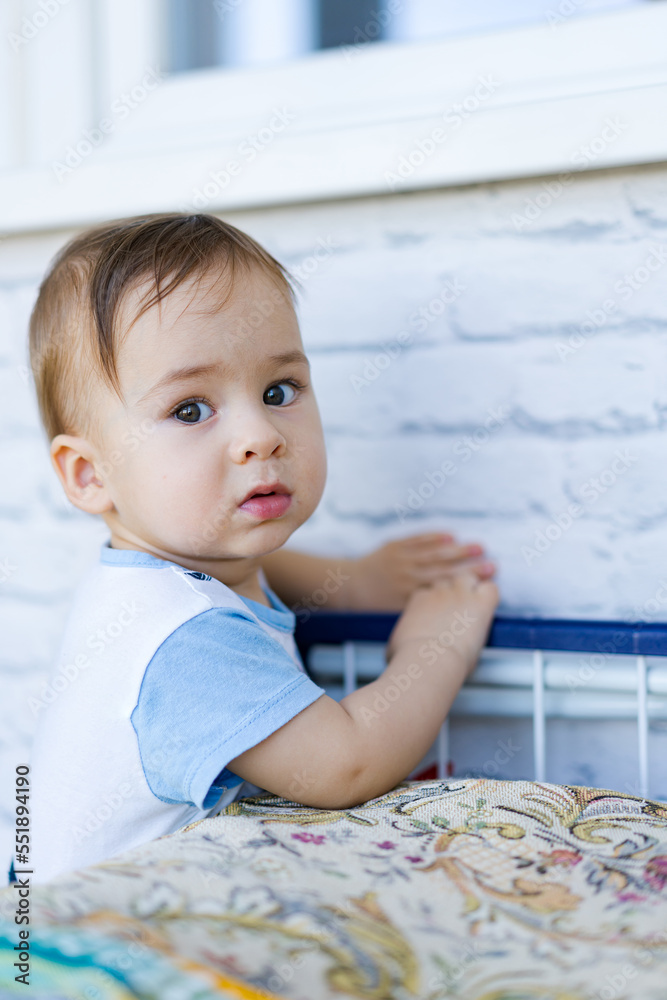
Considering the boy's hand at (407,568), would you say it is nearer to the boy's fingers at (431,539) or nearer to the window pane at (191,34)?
the boy's fingers at (431,539)

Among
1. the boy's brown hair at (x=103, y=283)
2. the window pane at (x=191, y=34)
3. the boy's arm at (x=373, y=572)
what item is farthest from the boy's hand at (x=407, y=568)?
the window pane at (x=191, y=34)

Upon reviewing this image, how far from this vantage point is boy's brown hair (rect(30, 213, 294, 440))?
742mm

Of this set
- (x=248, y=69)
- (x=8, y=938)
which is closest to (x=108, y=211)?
(x=248, y=69)

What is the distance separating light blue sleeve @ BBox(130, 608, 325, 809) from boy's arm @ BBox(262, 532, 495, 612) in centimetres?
30

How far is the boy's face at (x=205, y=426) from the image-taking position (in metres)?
0.73

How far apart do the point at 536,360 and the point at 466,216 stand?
0.59 feet

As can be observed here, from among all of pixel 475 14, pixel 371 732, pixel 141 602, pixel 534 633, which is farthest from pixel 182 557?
pixel 475 14

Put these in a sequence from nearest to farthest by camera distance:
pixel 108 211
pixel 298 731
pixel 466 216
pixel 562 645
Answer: pixel 298 731 → pixel 562 645 → pixel 466 216 → pixel 108 211

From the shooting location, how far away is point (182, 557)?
2.63 ft

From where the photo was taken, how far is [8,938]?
428mm

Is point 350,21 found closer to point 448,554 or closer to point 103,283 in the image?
point 103,283

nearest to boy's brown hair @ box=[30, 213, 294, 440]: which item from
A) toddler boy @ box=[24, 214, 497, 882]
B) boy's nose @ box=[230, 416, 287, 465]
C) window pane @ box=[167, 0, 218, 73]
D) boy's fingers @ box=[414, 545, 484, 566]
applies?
toddler boy @ box=[24, 214, 497, 882]

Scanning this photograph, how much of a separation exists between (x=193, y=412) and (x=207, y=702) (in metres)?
0.25

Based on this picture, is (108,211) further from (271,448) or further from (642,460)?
(642,460)
